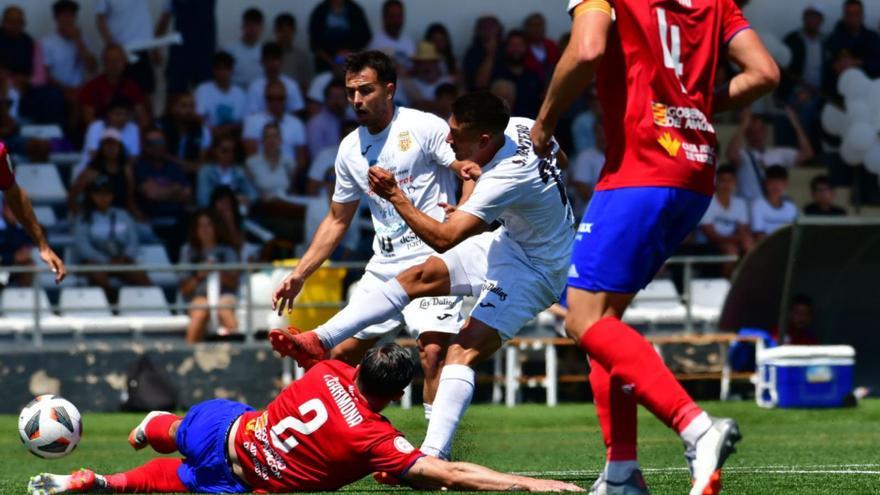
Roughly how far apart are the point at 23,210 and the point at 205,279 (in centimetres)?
714

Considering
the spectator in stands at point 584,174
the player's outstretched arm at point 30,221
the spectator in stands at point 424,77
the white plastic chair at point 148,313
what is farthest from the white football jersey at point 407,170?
the spectator in stands at point 424,77

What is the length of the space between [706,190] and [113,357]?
10409 mm

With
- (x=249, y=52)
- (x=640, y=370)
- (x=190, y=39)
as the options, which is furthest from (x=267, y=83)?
(x=640, y=370)

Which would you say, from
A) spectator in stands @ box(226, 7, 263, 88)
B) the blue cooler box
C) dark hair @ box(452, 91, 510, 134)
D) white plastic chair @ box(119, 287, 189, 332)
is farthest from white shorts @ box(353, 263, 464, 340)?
spectator in stands @ box(226, 7, 263, 88)

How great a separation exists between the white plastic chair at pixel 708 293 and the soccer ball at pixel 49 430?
10.4 m

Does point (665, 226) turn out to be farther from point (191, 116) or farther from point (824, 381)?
point (191, 116)

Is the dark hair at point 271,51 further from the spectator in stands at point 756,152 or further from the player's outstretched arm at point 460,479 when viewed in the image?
the player's outstretched arm at point 460,479

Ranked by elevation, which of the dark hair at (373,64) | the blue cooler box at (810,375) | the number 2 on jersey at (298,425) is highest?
the dark hair at (373,64)

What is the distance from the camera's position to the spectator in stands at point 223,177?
18.0 meters

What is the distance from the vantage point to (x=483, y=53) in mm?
20062

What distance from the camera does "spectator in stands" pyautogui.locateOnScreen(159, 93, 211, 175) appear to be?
18.4 m

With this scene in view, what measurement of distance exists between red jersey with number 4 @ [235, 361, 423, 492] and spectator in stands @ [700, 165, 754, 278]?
11239 millimetres

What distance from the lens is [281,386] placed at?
52.9 ft

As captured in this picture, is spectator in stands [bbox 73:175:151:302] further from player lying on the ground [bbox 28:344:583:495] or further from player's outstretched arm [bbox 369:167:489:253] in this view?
player's outstretched arm [bbox 369:167:489:253]
